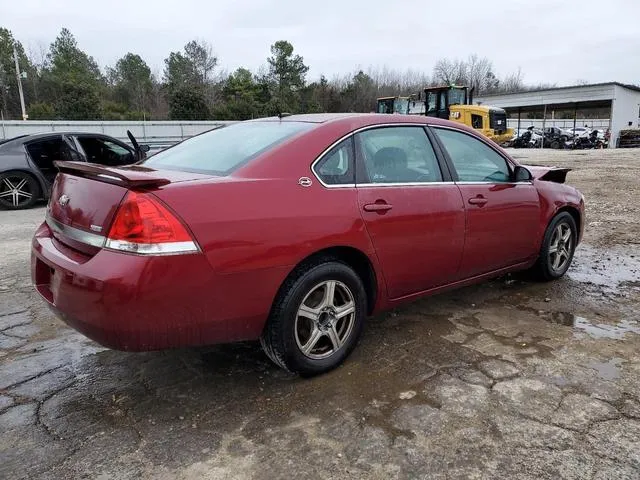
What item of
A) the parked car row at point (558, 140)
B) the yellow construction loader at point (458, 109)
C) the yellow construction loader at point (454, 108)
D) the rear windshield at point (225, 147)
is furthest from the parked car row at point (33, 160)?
the parked car row at point (558, 140)

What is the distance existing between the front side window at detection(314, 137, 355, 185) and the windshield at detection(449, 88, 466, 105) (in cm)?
2365

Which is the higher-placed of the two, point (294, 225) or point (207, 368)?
point (294, 225)

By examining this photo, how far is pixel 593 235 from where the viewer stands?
690 cm

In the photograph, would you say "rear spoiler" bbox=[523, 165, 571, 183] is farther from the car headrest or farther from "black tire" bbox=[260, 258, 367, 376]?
"black tire" bbox=[260, 258, 367, 376]

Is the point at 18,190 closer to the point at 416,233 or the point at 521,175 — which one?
the point at 416,233

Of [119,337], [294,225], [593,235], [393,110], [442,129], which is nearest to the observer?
[119,337]

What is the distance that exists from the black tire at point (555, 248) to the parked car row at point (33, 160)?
732 centimetres

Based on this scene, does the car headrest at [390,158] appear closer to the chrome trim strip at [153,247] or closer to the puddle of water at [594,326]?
the chrome trim strip at [153,247]

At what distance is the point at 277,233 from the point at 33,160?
8.35m

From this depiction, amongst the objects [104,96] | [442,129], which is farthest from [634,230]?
[104,96]

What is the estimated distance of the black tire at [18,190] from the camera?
30.1 feet

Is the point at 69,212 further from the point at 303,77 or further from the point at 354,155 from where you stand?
the point at 303,77

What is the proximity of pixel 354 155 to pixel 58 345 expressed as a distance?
2407 mm

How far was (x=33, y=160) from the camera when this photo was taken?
30.5ft
